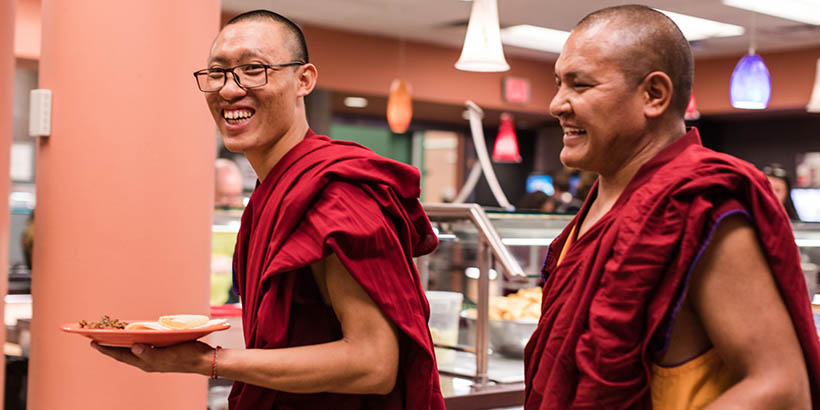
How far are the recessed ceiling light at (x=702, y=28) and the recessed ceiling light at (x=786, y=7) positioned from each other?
0.60 metres

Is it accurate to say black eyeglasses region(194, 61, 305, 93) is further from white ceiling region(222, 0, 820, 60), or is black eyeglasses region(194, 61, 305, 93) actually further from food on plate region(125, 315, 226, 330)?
white ceiling region(222, 0, 820, 60)

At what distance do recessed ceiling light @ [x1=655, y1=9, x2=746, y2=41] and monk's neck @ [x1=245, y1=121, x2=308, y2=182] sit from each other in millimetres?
7496

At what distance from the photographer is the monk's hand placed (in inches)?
57.7

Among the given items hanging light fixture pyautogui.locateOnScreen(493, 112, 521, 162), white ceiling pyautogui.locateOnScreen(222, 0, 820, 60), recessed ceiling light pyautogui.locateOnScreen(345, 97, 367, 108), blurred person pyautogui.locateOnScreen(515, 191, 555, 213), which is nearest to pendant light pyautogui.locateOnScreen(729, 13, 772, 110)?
white ceiling pyautogui.locateOnScreen(222, 0, 820, 60)

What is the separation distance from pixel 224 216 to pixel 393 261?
2.20 m

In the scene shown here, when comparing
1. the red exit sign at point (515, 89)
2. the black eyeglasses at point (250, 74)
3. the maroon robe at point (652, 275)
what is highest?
the red exit sign at point (515, 89)

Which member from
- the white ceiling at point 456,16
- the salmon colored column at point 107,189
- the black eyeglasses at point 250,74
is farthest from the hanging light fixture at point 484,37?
the white ceiling at point 456,16

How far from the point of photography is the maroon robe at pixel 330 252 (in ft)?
4.96

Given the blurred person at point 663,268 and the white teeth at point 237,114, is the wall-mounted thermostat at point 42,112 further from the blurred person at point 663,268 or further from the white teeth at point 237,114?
the blurred person at point 663,268

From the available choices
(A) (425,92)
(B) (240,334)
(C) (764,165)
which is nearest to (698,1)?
(A) (425,92)

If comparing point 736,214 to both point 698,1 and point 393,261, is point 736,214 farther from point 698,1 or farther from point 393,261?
point 698,1

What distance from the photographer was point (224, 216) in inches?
143

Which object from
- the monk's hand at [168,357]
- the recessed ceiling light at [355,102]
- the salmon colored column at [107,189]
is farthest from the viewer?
the recessed ceiling light at [355,102]

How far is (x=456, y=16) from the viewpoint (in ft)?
29.2
